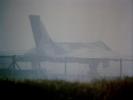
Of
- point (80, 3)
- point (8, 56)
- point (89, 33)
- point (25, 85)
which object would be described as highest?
point (80, 3)

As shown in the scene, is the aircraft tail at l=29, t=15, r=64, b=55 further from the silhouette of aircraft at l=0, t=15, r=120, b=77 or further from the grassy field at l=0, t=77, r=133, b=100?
the grassy field at l=0, t=77, r=133, b=100

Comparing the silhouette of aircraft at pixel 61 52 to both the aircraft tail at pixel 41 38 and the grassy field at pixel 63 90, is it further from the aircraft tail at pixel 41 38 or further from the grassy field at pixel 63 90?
the grassy field at pixel 63 90

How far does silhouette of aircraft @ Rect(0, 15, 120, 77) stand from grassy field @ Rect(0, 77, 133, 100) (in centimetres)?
27

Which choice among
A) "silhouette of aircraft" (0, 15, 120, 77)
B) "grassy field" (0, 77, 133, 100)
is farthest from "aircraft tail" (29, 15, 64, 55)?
"grassy field" (0, 77, 133, 100)

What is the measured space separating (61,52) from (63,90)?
0.49 metres

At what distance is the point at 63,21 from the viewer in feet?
8.75

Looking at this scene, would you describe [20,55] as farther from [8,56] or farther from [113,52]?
[113,52]

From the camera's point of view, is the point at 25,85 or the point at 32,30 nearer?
the point at 25,85

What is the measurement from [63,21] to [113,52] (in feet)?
1.92

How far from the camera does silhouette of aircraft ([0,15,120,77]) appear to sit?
260 centimetres

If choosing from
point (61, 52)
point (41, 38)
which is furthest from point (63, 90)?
point (41, 38)

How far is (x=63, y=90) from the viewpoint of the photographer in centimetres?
227

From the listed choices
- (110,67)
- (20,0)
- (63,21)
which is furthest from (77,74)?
(20,0)

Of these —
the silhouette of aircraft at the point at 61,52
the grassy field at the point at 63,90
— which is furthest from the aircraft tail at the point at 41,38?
the grassy field at the point at 63,90
